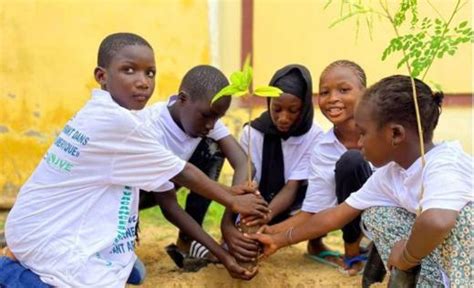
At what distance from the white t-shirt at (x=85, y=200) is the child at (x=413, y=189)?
0.81 meters

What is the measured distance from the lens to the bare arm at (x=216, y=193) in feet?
9.08

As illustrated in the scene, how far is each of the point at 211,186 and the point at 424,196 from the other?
878mm

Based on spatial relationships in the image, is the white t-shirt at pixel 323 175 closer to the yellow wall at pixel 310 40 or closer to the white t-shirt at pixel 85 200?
the white t-shirt at pixel 85 200

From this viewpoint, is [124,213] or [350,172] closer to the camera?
[124,213]

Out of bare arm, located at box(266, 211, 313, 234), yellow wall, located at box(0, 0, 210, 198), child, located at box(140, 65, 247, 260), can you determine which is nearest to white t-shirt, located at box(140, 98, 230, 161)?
child, located at box(140, 65, 247, 260)

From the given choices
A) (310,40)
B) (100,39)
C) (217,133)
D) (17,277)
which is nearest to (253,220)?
(217,133)

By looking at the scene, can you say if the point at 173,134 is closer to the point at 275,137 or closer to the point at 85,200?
the point at 275,137

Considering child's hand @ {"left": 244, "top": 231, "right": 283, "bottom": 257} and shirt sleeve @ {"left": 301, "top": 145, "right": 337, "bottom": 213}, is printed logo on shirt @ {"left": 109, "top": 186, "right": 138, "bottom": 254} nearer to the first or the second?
child's hand @ {"left": 244, "top": 231, "right": 283, "bottom": 257}

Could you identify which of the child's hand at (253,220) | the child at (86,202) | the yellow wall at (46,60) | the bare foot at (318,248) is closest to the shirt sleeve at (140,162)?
the child at (86,202)

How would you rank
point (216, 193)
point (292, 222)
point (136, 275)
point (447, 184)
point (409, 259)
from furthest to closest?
point (292, 222) < point (136, 275) < point (216, 193) < point (409, 259) < point (447, 184)

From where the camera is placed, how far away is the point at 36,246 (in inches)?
99.5

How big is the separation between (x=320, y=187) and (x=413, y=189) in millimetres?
830

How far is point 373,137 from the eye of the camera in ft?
8.12

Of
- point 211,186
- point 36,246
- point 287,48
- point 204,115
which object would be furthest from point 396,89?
point 287,48
